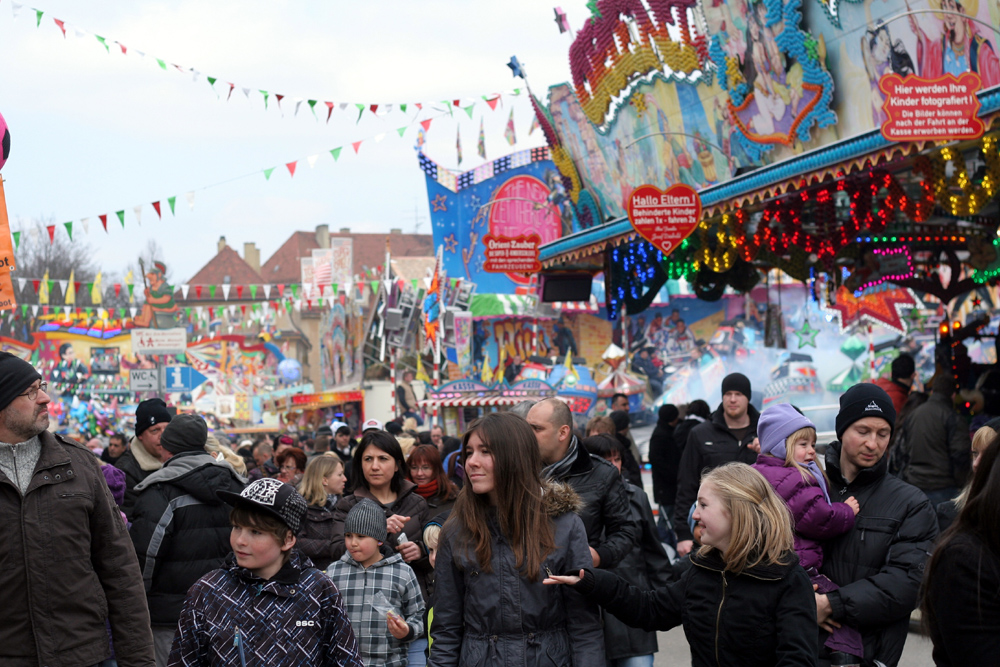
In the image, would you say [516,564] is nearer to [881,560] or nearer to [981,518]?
[881,560]

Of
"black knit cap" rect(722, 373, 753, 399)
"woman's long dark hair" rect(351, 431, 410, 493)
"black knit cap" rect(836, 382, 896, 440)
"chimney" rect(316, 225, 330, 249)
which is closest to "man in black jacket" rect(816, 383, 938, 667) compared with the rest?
"black knit cap" rect(836, 382, 896, 440)

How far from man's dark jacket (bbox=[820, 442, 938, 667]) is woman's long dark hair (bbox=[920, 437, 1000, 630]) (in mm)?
1137

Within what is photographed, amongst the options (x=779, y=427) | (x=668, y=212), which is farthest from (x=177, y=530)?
(x=668, y=212)

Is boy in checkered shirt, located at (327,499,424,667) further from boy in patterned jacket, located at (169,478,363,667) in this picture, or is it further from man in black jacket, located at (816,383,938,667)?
man in black jacket, located at (816,383,938,667)

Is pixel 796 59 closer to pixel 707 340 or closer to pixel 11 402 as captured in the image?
pixel 11 402

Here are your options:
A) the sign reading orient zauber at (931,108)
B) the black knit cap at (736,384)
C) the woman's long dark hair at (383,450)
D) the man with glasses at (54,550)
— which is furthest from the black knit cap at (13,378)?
the sign reading orient zauber at (931,108)

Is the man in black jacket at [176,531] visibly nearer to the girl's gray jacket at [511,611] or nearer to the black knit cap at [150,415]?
the black knit cap at [150,415]

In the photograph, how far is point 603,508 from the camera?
444 centimetres

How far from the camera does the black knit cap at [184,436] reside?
5.12m

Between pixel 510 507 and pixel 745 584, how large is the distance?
0.83 metres

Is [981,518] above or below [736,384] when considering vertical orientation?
below

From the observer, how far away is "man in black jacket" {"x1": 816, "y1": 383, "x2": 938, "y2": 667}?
11.4 feet

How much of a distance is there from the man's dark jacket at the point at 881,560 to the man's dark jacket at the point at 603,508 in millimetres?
942

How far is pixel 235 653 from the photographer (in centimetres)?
297
